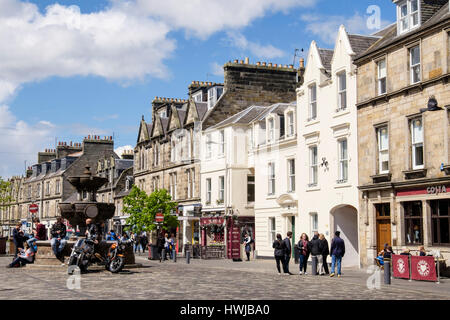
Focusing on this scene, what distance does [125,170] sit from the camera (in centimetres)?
7275

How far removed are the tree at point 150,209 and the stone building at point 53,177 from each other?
2864 centimetres

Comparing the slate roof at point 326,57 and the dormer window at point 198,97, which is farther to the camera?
the dormer window at point 198,97

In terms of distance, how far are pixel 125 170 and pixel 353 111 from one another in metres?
45.9

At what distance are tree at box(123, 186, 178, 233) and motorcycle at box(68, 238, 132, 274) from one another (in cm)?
2540

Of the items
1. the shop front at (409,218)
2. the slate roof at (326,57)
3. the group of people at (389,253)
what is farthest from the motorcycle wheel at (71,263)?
the slate roof at (326,57)

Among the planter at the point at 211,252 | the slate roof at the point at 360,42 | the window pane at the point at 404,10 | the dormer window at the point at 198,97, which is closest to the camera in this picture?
the window pane at the point at 404,10

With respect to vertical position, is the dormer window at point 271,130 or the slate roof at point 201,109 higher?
the slate roof at point 201,109

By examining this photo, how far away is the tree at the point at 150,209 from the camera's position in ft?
163

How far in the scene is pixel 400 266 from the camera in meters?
22.5

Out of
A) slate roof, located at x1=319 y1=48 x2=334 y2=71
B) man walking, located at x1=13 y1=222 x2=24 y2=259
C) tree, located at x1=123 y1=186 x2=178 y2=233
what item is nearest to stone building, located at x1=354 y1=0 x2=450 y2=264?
slate roof, located at x1=319 y1=48 x2=334 y2=71

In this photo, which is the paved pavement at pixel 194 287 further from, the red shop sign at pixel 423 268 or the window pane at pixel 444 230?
the window pane at pixel 444 230
